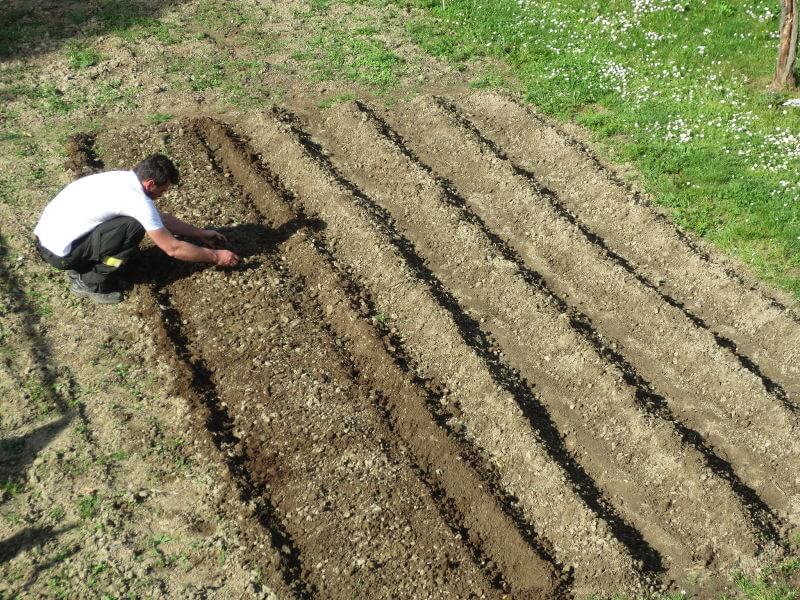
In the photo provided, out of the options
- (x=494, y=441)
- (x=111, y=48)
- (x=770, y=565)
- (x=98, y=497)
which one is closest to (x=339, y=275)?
(x=494, y=441)

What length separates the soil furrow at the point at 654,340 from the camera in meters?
6.27

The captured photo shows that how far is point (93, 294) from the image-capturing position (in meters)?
7.20

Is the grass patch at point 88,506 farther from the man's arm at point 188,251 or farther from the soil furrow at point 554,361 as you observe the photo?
→ the soil furrow at point 554,361

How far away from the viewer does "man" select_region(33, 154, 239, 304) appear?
684cm

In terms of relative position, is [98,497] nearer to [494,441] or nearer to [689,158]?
[494,441]

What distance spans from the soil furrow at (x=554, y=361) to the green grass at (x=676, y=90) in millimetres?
2186

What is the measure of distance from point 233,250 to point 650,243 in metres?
4.08

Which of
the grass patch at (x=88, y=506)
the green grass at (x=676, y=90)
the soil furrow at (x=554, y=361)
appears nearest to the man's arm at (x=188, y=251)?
the soil furrow at (x=554, y=361)

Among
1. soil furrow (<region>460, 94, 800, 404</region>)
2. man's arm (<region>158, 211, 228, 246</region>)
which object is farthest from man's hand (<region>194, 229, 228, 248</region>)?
soil furrow (<region>460, 94, 800, 404</region>)

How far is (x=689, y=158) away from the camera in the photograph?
9242mm

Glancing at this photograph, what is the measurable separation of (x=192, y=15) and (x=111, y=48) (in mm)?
1483

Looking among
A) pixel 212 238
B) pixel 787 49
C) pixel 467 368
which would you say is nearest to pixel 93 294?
pixel 212 238

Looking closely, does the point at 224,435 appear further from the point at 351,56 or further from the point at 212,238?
the point at 351,56

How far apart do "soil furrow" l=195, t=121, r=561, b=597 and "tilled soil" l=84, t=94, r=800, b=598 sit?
17mm
